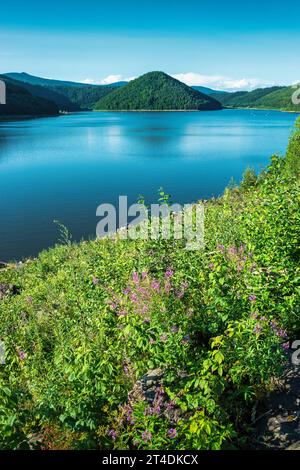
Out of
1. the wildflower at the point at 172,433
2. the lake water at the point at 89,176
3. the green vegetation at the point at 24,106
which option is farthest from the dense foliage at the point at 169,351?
the green vegetation at the point at 24,106

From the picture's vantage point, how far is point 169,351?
190 inches

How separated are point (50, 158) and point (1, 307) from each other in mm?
50714

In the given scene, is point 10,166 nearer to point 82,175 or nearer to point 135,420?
point 82,175

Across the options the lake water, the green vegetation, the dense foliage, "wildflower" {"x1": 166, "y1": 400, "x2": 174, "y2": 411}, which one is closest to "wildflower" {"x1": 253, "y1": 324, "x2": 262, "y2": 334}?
the dense foliage

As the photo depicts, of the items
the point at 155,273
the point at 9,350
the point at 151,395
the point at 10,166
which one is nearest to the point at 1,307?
the point at 9,350

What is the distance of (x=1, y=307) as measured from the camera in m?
10.2

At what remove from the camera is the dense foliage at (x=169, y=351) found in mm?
4250

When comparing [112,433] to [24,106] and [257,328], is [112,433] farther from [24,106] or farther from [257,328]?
[24,106]

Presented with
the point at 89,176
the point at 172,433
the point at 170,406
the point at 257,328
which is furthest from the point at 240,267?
the point at 89,176

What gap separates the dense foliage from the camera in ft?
13.9

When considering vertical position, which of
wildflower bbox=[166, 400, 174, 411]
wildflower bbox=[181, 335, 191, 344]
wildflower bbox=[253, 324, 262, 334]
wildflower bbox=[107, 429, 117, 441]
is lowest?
wildflower bbox=[107, 429, 117, 441]

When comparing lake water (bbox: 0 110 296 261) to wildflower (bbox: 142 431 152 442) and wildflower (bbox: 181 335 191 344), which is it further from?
wildflower (bbox: 142 431 152 442)

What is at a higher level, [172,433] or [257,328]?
[257,328]

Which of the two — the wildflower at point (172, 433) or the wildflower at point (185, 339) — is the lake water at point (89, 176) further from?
the wildflower at point (172, 433)
